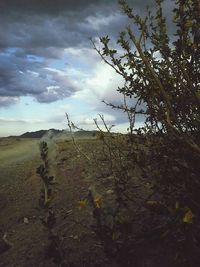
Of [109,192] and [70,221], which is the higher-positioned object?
[109,192]

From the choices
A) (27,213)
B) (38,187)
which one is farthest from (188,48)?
(38,187)

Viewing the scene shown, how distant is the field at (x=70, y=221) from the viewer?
4484 mm

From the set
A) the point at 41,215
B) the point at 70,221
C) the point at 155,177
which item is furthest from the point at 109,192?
the point at 155,177

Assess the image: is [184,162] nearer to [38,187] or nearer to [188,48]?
[188,48]

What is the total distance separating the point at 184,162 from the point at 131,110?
40.6 inches

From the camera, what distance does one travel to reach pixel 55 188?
7.62 metres

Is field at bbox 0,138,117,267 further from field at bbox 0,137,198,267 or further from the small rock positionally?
the small rock

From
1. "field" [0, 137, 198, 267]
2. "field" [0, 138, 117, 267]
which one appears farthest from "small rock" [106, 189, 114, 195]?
"field" [0, 138, 117, 267]

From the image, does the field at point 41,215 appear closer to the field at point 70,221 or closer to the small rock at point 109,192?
the field at point 70,221

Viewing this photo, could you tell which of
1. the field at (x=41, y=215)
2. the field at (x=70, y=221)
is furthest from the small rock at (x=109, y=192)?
the field at (x=41, y=215)

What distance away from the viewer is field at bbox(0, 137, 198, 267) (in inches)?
177

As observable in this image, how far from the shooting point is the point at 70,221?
235 inches

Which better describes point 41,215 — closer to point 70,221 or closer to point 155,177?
point 70,221

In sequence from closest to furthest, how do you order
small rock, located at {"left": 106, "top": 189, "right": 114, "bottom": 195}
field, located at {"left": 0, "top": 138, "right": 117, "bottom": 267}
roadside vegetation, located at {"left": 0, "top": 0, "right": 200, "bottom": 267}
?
roadside vegetation, located at {"left": 0, "top": 0, "right": 200, "bottom": 267}, field, located at {"left": 0, "top": 138, "right": 117, "bottom": 267}, small rock, located at {"left": 106, "top": 189, "right": 114, "bottom": 195}
